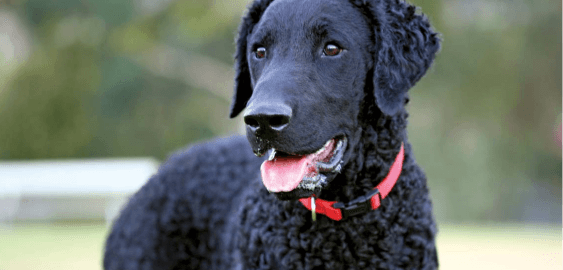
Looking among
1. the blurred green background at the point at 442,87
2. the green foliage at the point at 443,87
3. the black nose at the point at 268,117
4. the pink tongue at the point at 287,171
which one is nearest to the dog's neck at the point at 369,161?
the pink tongue at the point at 287,171

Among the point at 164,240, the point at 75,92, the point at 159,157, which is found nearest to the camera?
the point at 164,240

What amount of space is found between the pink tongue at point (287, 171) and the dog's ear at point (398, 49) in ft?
1.43

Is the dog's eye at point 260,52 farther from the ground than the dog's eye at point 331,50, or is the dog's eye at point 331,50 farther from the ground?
the dog's eye at point 260,52

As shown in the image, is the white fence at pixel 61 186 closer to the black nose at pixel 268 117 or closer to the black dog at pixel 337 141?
the black dog at pixel 337 141

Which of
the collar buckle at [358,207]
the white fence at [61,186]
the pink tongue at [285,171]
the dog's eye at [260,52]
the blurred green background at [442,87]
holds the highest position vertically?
the blurred green background at [442,87]

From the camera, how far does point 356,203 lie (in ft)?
8.59

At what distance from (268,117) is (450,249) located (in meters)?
6.69

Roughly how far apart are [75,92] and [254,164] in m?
15.4

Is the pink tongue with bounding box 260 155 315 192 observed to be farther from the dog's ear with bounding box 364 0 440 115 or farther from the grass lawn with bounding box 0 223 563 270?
the grass lawn with bounding box 0 223 563 270

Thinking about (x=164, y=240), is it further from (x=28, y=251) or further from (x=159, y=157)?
(x=159, y=157)

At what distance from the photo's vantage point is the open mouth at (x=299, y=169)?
90.9 inches

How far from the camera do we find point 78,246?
8.55m

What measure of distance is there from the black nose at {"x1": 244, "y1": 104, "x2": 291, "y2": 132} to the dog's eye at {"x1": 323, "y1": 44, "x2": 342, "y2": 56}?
0.44 metres

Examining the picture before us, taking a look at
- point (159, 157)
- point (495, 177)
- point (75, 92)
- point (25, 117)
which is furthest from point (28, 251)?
point (159, 157)
